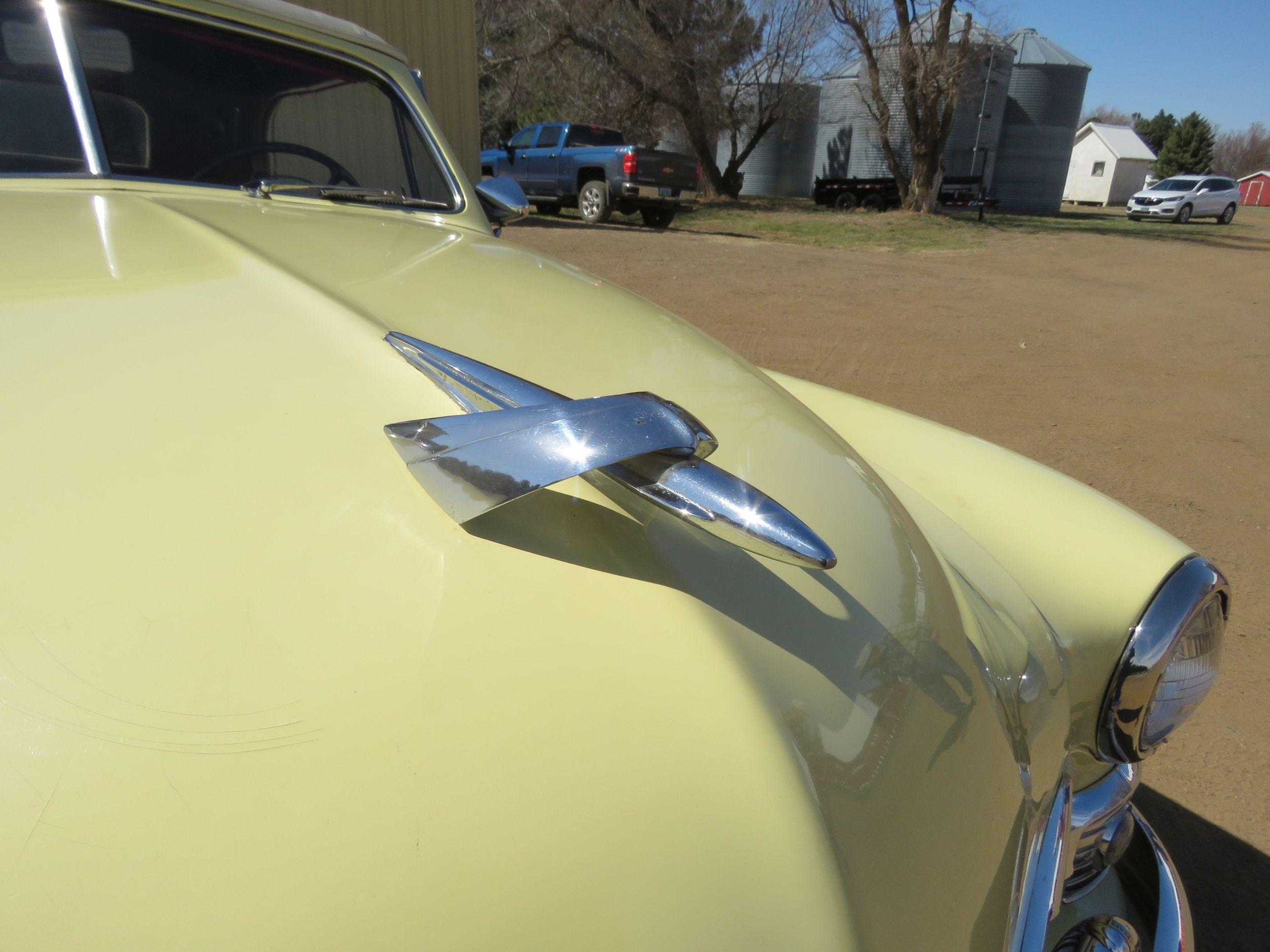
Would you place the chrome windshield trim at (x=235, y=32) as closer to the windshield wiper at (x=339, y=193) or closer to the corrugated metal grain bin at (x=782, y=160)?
the windshield wiper at (x=339, y=193)

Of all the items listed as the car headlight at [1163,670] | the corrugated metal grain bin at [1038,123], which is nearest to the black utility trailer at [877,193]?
the corrugated metal grain bin at [1038,123]

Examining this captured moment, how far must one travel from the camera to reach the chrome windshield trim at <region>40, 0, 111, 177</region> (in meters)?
1.62

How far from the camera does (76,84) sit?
163 cm

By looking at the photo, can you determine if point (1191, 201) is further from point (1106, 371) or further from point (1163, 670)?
point (1163, 670)

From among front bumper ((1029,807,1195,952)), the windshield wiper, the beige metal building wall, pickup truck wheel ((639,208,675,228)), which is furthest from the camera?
pickup truck wheel ((639,208,675,228))

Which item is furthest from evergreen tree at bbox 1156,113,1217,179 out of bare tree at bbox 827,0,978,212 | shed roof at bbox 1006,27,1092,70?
bare tree at bbox 827,0,978,212

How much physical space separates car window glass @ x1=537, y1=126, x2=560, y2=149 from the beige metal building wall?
233 inches

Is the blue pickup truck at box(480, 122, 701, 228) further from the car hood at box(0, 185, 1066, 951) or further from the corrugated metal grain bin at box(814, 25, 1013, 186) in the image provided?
A: the car hood at box(0, 185, 1066, 951)

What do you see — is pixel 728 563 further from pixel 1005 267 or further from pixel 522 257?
pixel 1005 267

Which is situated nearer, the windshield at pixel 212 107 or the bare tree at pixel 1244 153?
the windshield at pixel 212 107

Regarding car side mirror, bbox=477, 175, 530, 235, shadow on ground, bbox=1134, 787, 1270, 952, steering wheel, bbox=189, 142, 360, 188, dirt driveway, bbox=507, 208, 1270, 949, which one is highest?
steering wheel, bbox=189, 142, 360, 188

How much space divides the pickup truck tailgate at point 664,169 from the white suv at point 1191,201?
16.2 metres

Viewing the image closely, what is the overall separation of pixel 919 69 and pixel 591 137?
26.9 ft

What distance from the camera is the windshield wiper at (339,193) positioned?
72.4 inches
